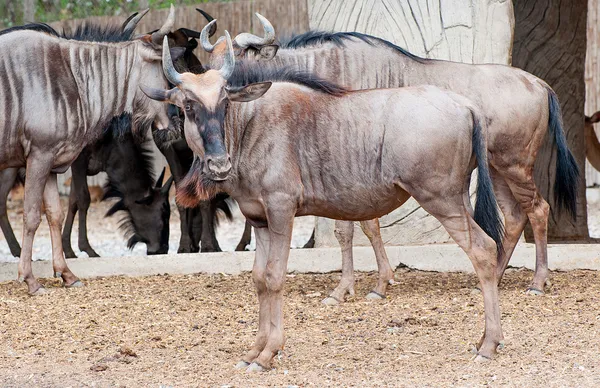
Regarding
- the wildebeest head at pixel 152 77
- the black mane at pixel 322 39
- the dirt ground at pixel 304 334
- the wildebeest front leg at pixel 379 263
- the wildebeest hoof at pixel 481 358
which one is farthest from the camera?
the wildebeest head at pixel 152 77

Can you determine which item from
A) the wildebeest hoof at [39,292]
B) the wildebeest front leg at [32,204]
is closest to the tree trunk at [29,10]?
the wildebeest front leg at [32,204]

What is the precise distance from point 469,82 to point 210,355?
3.30 metres

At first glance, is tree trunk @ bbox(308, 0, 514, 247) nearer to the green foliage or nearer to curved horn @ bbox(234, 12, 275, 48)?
curved horn @ bbox(234, 12, 275, 48)

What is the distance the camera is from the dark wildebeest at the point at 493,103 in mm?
7730

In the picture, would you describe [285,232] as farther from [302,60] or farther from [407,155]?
[302,60]

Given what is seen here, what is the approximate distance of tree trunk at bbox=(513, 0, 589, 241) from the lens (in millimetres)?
11305

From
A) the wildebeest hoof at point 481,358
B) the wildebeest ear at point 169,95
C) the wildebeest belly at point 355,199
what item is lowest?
the wildebeest hoof at point 481,358

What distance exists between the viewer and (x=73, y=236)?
14188 mm

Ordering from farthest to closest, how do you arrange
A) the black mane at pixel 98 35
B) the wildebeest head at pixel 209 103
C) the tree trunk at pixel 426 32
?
the tree trunk at pixel 426 32 < the black mane at pixel 98 35 < the wildebeest head at pixel 209 103

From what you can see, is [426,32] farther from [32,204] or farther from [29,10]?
[29,10]

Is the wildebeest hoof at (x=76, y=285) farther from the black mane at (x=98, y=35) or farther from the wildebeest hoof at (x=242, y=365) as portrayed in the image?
the wildebeest hoof at (x=242, y=365)

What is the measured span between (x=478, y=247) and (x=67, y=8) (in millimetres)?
14799

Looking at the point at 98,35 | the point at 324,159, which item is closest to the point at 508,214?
the point at 324,159

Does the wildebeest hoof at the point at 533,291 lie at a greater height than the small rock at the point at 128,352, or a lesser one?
lesser
